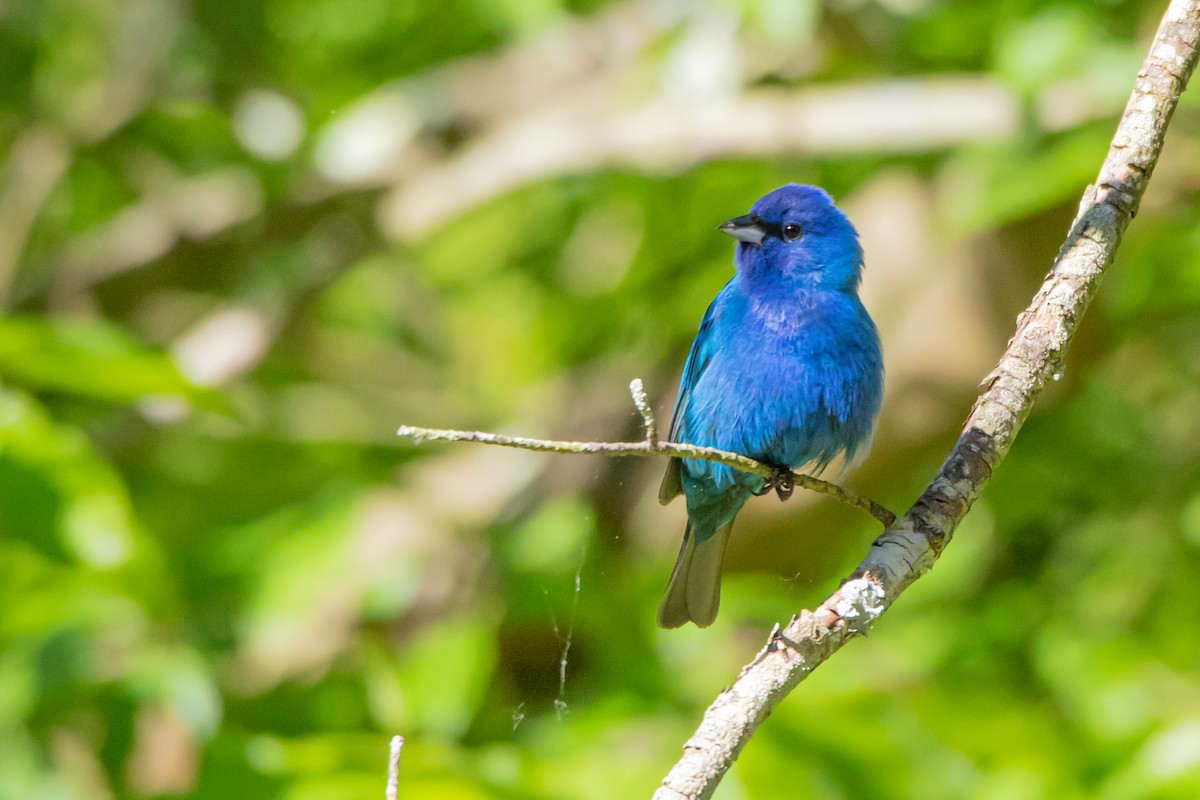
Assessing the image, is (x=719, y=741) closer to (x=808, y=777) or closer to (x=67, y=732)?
(x=808, y=777)

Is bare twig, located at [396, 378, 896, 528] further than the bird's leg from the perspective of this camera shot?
No

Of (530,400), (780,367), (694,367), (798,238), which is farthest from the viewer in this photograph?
(530,400)

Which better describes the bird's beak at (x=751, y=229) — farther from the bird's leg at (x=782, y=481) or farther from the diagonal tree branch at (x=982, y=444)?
the diagonal tree branch at (x=982, y=444)

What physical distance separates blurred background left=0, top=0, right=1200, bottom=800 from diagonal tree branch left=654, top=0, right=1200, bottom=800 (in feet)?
4.11

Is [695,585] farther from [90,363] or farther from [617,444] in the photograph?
[90,363]

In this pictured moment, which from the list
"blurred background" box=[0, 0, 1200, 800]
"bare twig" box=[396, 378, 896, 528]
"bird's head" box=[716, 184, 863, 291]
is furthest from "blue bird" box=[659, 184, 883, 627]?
"bare twig" box=[396, 378, 896, 528]

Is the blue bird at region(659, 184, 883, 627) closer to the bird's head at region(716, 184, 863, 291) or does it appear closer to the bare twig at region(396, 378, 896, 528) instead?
the bird's head at region(716, 184, 863, 291)

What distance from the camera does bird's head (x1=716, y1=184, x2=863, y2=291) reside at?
3055 mm

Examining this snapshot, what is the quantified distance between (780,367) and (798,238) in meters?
0.32

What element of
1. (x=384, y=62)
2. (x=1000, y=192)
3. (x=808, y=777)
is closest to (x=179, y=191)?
(x=384, y=62)

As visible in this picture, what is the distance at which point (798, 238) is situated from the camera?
3072mm

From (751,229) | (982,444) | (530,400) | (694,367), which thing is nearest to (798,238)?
(751,229)

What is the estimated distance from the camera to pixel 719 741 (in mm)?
2000

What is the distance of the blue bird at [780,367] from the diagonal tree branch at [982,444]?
0.63m
